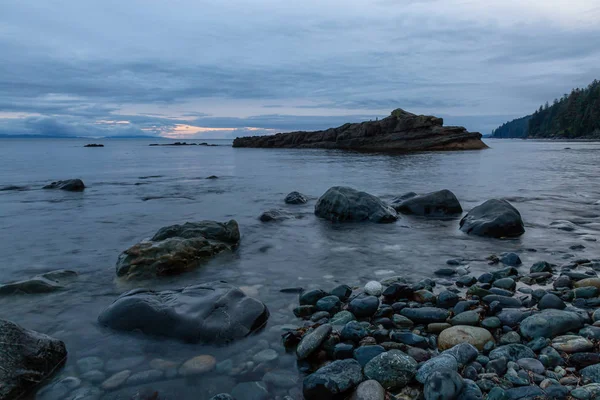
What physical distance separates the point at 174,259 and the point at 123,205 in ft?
26.1

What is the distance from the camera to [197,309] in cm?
437

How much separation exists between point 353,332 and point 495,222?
5.77 m

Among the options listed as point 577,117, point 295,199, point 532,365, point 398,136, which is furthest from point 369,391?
point 577,117

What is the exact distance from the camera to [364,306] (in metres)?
4.55

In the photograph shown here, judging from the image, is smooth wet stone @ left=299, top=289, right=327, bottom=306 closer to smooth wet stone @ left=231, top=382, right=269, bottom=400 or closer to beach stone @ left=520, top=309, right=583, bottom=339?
smooth wet stone @ left=231, top=382, right=269, bottom=400

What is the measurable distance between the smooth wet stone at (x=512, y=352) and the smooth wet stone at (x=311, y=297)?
203 centimetres

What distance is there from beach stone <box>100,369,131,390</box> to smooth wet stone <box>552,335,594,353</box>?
3.87m

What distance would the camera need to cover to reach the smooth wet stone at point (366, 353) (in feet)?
11.7

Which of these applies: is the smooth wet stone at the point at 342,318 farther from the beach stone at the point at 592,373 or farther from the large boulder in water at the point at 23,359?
the large boulder in water at the point at 23,359

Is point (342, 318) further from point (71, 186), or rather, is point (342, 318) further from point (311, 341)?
point (71, 186)

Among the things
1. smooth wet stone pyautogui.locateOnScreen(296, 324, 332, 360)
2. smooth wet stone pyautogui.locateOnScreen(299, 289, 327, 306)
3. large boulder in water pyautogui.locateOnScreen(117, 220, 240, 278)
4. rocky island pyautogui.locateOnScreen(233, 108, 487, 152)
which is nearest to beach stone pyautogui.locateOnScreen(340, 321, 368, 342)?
smooth wet stone pyautogui.locateOnScreen(296, 324, 332, 360)

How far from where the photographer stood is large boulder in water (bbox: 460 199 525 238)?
831cm

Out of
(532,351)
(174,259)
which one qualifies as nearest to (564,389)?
(532,351)

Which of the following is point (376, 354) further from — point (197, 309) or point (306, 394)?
point (197, 309)
